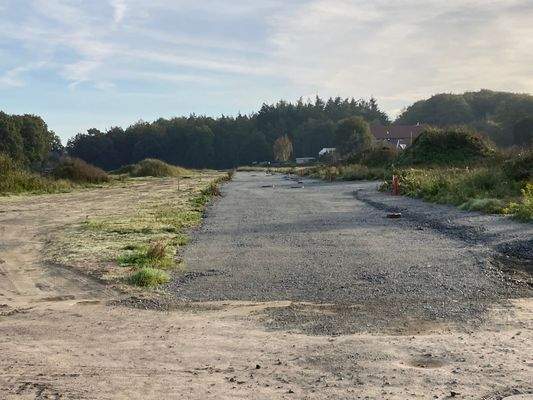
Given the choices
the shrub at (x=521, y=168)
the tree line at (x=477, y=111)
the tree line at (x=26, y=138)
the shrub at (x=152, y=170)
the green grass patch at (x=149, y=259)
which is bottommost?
the shrub at (x=152, y=170)

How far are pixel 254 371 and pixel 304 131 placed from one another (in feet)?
452

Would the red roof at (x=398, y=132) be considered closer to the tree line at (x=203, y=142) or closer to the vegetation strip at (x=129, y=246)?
the tree line at (x=203, y=142)

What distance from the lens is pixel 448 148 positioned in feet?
146

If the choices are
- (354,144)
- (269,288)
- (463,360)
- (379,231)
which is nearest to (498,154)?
(379,231)

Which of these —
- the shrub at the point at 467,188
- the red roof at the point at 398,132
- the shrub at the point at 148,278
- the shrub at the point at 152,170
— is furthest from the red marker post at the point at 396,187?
the red roof at the point at 398,132

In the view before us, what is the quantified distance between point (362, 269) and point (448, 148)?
36.6 meters

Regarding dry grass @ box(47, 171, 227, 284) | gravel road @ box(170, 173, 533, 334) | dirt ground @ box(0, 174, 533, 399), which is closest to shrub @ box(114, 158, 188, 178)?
dry grass @ box(47, 171, 227, 284)

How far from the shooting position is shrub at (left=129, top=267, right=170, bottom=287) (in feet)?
29.9

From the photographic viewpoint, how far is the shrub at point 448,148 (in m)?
42.4

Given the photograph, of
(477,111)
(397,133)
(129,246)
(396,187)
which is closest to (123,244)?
(129,246)

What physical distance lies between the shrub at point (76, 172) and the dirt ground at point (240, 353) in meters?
44.5

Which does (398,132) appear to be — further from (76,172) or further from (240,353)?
(240,353)

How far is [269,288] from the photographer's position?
889cm

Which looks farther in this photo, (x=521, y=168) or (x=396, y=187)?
(x=396, y=187)
